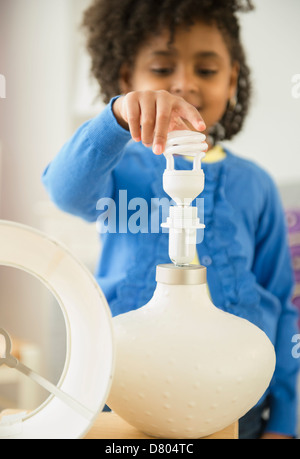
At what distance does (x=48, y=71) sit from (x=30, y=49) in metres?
0.07

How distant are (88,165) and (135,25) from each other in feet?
1.12

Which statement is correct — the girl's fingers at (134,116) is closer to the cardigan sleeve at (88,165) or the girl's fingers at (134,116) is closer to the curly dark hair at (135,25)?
the cardigan sleeve at (88,165)

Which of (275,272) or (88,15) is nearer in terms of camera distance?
(275,272)

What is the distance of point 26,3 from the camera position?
49.6 inches

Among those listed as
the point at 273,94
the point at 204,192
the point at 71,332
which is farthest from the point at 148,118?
the point at 273,94

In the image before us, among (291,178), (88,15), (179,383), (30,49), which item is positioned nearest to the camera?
(179,383)

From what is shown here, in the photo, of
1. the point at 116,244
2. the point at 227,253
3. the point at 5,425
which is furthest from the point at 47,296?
the point at 5,425

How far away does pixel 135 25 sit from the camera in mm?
690

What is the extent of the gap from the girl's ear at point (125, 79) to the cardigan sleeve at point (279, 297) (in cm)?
26

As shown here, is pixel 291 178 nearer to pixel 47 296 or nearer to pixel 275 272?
pixel 275 272

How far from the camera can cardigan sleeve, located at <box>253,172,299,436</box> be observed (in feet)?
2.02

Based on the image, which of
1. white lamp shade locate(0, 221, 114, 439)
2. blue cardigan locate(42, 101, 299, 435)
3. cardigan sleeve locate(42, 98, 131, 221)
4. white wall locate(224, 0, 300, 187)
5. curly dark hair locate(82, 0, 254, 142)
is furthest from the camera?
white wall locate(224, 0, 300, 187)

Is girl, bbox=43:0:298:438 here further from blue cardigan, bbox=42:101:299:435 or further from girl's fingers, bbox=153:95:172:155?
girl's fingers, bbox=153:95:172:155

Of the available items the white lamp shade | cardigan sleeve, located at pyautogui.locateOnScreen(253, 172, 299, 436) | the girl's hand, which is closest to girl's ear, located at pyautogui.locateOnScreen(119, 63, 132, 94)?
cardigan sleeve, located at pyautogui.locateOnScreen(253, 172, 299, 436)
